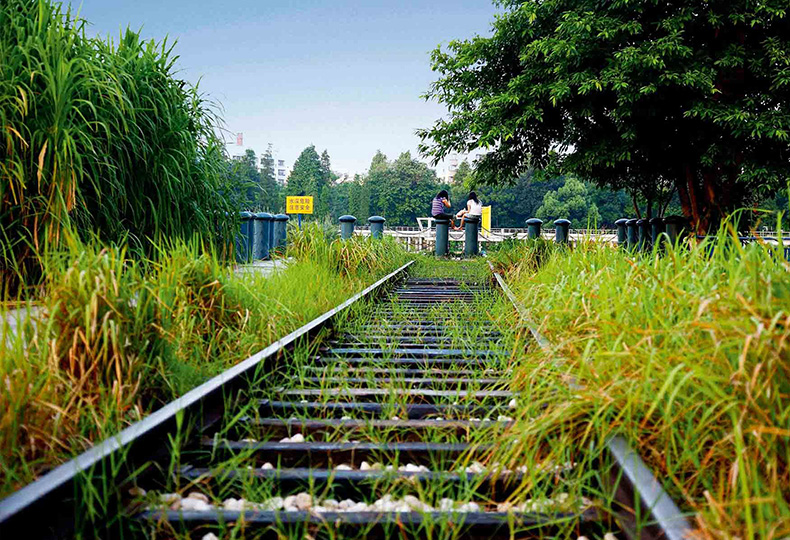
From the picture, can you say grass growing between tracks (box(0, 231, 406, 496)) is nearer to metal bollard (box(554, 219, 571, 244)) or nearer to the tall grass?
the tall grass

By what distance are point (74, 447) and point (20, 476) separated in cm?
17

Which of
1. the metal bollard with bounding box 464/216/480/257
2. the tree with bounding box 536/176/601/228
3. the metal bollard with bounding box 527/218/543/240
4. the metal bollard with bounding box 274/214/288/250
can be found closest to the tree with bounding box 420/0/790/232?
the metal bollard with bounding box 527/218/543/240

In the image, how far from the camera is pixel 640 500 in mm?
1318

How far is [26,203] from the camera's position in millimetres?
3539

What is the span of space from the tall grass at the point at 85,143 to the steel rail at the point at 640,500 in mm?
2746

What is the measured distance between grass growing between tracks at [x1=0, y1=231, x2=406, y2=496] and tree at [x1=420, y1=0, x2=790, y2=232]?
9.47 m

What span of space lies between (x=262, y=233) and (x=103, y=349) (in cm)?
923

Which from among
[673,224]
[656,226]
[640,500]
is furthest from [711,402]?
[656,226]

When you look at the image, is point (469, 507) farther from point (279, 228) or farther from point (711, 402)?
point (279, 228)

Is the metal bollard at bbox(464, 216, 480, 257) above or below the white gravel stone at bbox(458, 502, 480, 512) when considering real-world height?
above

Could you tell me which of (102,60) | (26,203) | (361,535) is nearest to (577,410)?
(361,535)

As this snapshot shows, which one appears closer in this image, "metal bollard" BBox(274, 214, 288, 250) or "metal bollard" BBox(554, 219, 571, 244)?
"metal bollard" BBox(274, 214, 288, 250)

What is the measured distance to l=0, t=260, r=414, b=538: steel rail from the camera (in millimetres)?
1214

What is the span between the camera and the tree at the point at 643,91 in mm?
10203
